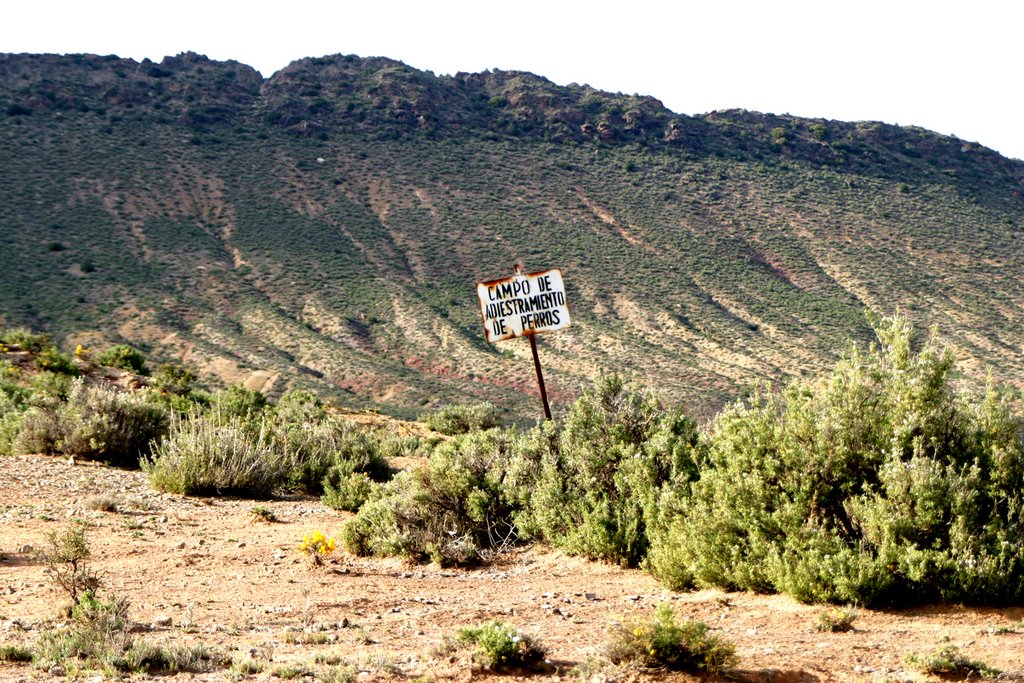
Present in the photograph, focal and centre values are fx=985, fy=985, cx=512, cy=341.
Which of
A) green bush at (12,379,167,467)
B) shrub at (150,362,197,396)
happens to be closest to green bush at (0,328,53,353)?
shrub at (150,362,197,396)

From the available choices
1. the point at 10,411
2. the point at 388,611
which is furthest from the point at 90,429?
the point at 388,611

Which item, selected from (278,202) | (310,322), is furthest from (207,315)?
(278,202)

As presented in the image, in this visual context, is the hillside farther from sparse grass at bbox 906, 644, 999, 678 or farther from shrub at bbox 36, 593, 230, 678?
shrub at bbox 36, 593, 230, 678

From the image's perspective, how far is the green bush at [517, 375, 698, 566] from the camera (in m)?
7.76

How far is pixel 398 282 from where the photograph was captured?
46.0 meters

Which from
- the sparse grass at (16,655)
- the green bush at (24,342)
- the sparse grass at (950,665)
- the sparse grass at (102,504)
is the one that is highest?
the green bush at (24,342)

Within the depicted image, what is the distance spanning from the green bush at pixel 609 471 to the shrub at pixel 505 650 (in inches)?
99.4

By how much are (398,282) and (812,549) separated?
4060 cm

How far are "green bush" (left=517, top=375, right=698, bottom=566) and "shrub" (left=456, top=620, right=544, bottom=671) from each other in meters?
2.52

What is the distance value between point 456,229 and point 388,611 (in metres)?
46.8

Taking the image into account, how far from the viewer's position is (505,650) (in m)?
5.02

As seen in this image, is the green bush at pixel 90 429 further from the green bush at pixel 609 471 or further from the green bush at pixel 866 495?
the green bush at pixel 866 495

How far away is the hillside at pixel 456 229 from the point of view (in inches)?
1529

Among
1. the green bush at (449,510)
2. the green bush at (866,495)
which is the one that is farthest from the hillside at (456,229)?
the green bush at (866,495)
